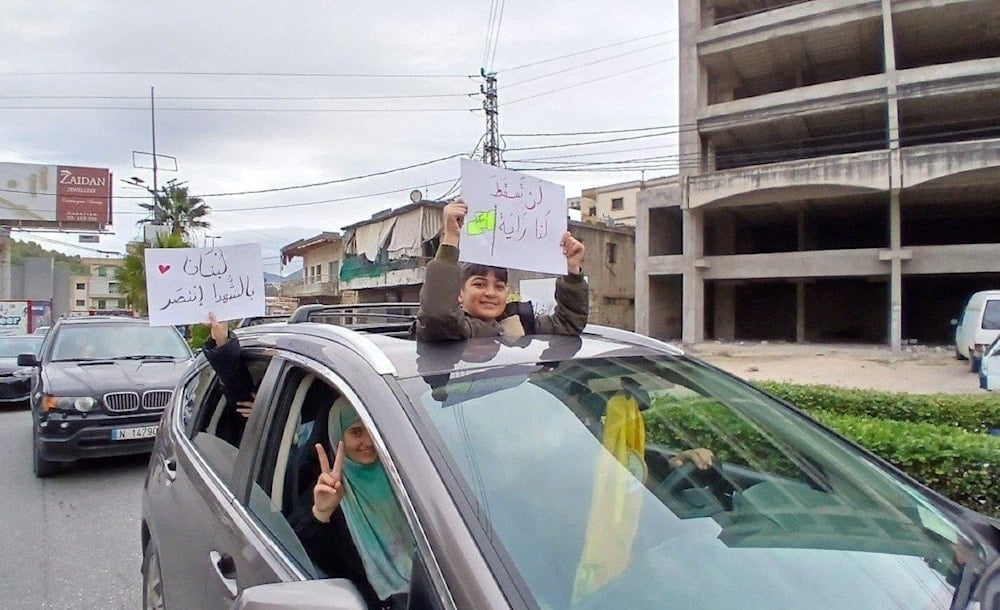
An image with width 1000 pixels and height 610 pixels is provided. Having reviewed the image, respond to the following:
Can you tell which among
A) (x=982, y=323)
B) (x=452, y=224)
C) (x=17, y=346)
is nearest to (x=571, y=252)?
(x=452, y=224)

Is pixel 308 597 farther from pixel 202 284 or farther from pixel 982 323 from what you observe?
pixel 982 323

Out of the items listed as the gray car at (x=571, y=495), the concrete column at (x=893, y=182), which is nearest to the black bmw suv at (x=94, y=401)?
the gray car at (x=571, y=495)

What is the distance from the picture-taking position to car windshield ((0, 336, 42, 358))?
11.7 meters

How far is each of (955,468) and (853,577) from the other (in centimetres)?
333

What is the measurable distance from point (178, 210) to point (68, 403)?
107ft

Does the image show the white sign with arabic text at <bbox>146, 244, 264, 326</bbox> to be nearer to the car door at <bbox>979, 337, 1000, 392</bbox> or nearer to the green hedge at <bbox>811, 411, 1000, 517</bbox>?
the green hedge at <bbox>811, 411, 1000, 517</bbox>

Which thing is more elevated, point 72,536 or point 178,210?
point 178,210

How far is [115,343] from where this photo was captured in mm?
7586

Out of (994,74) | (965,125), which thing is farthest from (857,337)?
(994,74)

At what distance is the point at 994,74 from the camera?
840 inches

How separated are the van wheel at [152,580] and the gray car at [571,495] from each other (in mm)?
180

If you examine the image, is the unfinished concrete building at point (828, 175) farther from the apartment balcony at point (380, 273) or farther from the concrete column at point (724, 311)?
the apartment balcony at point (380, 273)

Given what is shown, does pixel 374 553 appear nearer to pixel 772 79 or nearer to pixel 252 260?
pixel 252 260

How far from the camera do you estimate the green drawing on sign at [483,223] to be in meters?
2.36
